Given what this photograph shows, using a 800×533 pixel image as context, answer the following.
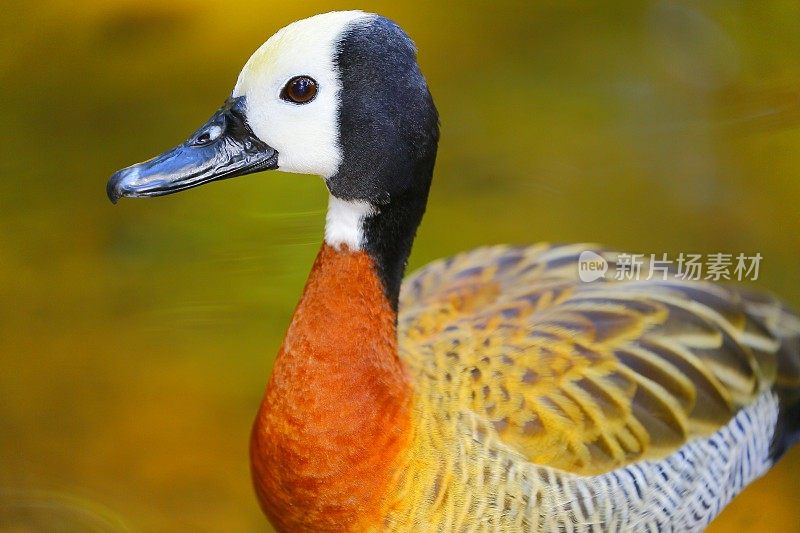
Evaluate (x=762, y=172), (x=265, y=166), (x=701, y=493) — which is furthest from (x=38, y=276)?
(x=762, y=172)

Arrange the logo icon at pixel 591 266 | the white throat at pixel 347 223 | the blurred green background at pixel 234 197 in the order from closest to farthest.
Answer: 1. the white throat at pixel 347 223
2. the logo icon at pixel 591 266
3. the blurred green background at pixel 234 197

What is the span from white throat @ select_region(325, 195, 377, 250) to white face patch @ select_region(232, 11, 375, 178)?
2.4 inches

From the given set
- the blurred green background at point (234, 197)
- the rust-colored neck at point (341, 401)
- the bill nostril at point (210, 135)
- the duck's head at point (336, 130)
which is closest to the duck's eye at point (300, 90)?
the duck's head at point (336, 130)

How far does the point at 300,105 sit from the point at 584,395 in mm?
724

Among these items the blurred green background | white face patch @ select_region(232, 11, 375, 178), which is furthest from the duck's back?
the blurred green background

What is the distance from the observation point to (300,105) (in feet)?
5.39

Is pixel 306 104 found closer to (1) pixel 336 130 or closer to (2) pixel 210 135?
(1) pixel 336 130

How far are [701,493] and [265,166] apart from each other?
107 centimetres

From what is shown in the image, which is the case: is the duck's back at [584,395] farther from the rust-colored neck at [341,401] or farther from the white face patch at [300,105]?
the white face patch at [300,105]

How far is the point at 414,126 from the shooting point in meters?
1.64

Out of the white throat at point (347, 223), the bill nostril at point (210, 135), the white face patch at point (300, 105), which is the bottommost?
the white throat at point (347, 223)

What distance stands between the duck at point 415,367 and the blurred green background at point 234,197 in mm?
656

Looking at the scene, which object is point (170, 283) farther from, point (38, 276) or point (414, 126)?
point (414, 126)

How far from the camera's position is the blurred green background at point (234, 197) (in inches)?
98.4
